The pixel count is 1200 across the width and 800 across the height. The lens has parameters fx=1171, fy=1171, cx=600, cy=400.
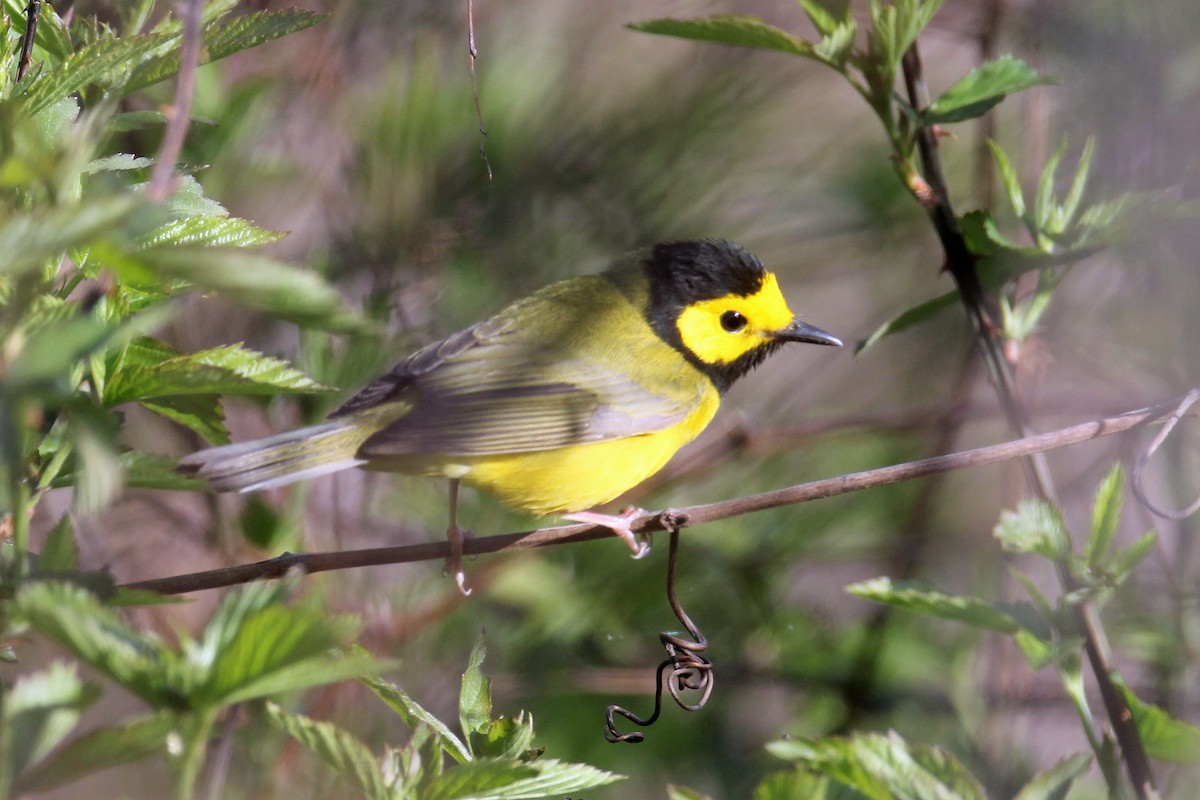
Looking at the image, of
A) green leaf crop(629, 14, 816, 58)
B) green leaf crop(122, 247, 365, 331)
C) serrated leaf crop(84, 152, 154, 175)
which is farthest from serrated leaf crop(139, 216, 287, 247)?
green leaf crop(629, 14, 816, 58)

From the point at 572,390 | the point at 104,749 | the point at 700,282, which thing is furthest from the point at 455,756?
the point at 700,282

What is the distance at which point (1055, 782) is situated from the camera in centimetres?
129

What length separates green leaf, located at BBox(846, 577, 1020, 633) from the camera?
1485 millimetres

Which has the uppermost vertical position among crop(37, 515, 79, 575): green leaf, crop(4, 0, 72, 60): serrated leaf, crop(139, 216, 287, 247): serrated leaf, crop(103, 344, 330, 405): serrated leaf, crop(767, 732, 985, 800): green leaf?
crop(4, 0, 72, 60): serrated leaf

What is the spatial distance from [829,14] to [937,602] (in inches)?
36.1

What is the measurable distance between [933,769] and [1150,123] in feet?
6.66

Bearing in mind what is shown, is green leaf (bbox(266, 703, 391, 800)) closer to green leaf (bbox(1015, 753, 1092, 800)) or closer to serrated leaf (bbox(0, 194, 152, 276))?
serrated leaf (bbox(0, 194, 152, 276))

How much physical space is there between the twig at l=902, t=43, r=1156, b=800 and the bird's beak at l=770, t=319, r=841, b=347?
90 cm

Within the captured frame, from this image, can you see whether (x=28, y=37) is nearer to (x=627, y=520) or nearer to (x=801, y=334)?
(x=627, y=520)

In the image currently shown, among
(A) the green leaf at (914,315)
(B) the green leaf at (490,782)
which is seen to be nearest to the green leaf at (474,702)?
(B) the green leaf at (490,782)

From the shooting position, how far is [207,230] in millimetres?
1338

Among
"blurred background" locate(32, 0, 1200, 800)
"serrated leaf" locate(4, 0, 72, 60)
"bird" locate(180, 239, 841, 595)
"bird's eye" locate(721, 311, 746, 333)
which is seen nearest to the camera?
"serrated leaf" locate(4, 0, 72, 60)

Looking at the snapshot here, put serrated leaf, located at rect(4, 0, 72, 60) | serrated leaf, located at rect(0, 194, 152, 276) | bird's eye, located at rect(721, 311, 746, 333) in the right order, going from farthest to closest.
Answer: bird's eye, located at rect(721, 311, 746, 333), serrated leaf, located at rect(4, 0, 72, 60), serrated leaf, located at rect(0, 194, 152, 276)

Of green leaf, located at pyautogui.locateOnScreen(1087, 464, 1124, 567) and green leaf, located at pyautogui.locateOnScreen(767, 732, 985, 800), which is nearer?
green leaf, located at pyautogui.locateOnScreen(767, 732, 985, 800)
